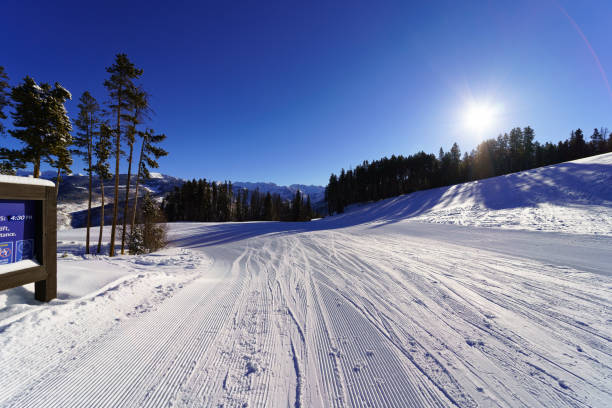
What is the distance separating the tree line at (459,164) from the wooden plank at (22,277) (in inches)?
2169

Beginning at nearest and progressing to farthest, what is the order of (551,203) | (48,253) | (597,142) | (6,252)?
(6,252) < (48,253) < (551,203) < (597,142)

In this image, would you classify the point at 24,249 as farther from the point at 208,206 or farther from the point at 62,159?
the point at 208,206

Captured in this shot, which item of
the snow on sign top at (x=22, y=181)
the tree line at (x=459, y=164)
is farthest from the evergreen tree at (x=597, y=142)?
the snow on sign top at (x=22, y=181)

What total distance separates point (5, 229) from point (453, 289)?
7827 millimetres

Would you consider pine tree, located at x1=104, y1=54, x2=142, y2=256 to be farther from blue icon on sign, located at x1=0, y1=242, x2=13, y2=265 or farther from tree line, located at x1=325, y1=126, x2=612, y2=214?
tree line, located at x1=325, y1=126, x2=612, y2=214

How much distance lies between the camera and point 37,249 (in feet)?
10.8

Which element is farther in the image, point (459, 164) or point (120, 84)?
point (459, 164)

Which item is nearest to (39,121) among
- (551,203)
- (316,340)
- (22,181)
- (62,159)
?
(62,159)

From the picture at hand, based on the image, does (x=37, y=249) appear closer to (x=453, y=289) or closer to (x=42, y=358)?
(x=42, y=358)

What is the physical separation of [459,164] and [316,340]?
6179 centimetres

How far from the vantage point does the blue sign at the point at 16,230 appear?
2971mm

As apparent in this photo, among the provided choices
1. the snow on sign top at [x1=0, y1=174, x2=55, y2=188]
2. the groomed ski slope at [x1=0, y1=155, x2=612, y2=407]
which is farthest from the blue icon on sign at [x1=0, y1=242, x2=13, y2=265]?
the snow on sign top at [x1=0, y1=174, x2=55, y2=188]

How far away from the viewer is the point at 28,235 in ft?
10.6

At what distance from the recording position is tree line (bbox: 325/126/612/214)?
4419cm
